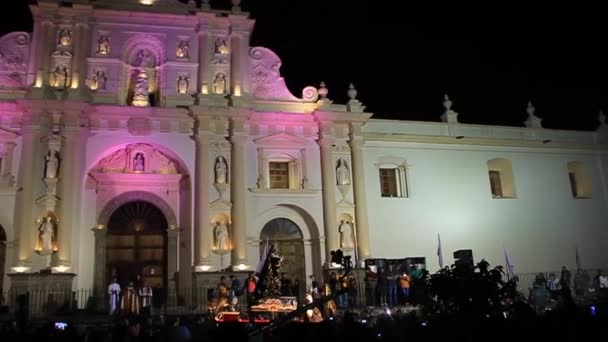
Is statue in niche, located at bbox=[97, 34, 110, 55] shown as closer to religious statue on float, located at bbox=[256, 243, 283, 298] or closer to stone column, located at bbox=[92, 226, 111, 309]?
stone column, located at bbox=[92, 226, 111, 309]

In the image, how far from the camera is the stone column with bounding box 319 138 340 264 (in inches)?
1017

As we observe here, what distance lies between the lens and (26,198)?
75.6 feet

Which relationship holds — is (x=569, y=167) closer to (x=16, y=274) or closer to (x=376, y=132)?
(x=376, y=132)

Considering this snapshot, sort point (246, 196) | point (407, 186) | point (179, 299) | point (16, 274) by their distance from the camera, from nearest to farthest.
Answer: point (16, 274) → point (179, 299) → point (246, 196) → point (407, 186)

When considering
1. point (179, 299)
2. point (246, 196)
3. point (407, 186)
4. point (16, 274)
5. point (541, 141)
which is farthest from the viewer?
point (541, 141)

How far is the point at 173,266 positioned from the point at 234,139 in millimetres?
5935

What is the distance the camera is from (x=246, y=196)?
25578mm

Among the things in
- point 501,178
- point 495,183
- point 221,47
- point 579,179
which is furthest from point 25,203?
point 579,179

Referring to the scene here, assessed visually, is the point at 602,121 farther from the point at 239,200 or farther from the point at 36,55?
the point at 36,55

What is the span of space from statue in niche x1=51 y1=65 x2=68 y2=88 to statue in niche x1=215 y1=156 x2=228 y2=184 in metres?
7.06

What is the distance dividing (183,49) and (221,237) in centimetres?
877

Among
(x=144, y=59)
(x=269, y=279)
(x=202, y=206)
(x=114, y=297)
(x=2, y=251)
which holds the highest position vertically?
(x=144, y=59)

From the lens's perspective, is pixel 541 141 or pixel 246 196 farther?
pixel 541 141

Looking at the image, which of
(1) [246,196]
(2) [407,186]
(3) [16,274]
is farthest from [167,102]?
(2) [407,186]
